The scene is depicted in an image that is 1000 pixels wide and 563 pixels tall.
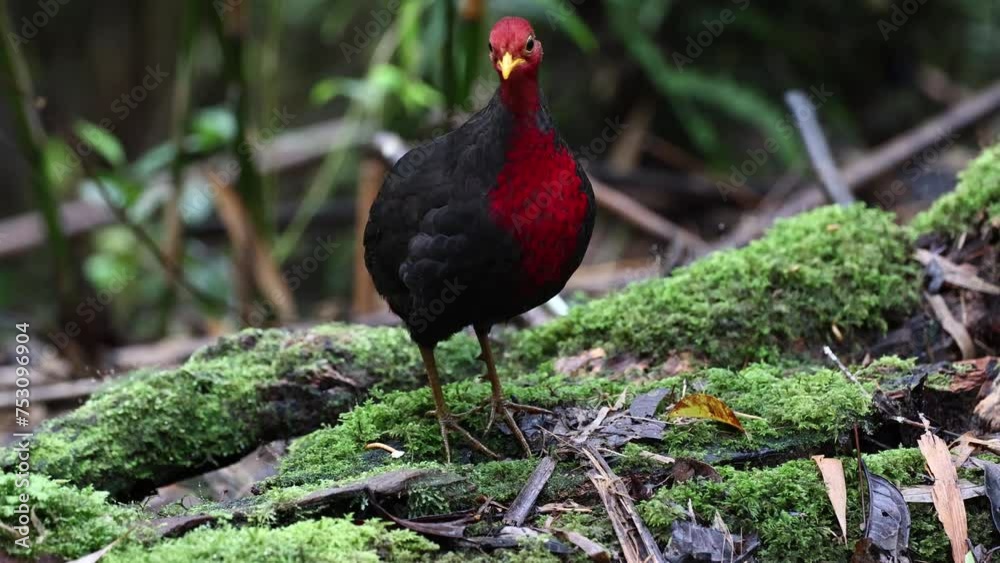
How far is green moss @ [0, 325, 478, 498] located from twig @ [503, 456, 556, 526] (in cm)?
106

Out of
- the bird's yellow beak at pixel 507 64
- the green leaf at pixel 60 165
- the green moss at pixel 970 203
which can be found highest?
the green leaf at pixel 60 165

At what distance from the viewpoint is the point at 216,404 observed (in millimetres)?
3270

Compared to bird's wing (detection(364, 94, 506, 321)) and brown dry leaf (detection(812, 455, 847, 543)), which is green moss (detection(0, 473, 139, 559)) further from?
brown dry leaf (detection(812, 455, 847, 543))

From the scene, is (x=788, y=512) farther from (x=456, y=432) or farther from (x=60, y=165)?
(x=60, y=165)

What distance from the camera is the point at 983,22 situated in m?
8.22

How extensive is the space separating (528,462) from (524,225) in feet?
2.17

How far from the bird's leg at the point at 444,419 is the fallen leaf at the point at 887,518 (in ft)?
3.44

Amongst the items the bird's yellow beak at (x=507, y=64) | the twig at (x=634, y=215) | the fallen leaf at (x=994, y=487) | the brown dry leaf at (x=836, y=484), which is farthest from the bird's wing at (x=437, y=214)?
the twig at (x=634, y=215)

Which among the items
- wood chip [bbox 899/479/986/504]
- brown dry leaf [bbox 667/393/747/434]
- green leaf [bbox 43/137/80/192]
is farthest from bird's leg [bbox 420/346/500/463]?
green leaf [bbox 43/137/80/192]

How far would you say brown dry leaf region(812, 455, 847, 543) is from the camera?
239 centimetres

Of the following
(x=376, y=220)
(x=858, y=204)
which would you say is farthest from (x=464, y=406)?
(x=858, y=204)

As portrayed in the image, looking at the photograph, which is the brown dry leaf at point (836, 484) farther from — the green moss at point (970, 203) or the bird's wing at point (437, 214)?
the green moss at point (970, 203)

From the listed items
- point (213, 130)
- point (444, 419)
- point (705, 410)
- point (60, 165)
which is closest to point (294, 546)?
point (444, 419)

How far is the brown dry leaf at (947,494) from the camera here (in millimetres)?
2373
